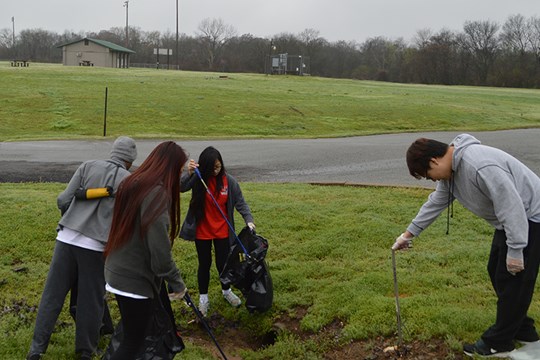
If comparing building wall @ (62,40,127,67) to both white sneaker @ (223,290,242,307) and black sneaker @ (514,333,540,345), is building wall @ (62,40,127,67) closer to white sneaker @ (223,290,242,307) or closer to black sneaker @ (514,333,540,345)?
white sneaker @ (223,290,242,307)

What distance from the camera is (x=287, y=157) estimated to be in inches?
653

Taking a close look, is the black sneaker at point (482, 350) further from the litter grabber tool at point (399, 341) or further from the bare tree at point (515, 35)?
the bare tree at point (515, 35)

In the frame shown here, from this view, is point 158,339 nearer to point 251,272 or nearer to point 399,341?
point 251,272

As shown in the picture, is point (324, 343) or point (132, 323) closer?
point (132, 323)

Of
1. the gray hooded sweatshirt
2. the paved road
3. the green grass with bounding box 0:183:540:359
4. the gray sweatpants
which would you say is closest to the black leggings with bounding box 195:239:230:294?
the green grass with bounding box 0:183:540:359

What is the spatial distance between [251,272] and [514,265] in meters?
2.72

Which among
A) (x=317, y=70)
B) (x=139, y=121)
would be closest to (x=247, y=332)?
(x=139, y=121)

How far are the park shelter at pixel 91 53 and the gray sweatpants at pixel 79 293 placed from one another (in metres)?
79.0

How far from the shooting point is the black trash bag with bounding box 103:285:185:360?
4.24 metres

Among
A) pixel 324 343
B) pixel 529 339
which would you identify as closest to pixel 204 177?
pixel 324 343

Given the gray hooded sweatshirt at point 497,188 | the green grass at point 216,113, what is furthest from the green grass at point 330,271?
the green grass at point 216,113

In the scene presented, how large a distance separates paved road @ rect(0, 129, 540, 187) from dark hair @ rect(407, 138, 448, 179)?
7.62 meters

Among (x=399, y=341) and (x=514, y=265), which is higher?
(x=514, y=265)

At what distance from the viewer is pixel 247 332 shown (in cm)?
643
